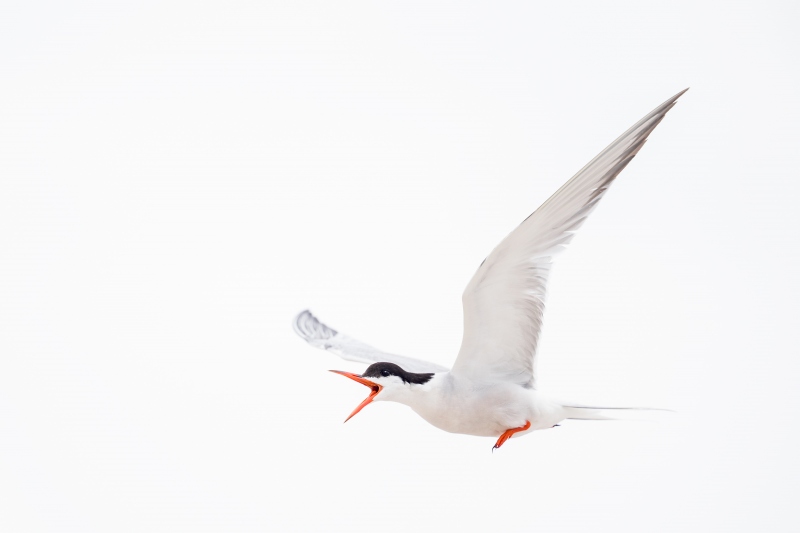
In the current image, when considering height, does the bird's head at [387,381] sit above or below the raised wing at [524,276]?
below

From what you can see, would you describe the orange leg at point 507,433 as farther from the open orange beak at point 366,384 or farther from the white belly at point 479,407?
the open orange beak at point 366,384

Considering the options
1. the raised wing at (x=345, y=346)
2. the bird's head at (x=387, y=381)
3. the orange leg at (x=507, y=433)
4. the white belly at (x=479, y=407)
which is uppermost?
the raised wing at (x=345, y=346)

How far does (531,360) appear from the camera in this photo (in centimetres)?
249

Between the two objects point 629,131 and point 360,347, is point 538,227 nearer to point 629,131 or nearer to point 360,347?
point 629,131

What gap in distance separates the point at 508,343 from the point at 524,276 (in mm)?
246

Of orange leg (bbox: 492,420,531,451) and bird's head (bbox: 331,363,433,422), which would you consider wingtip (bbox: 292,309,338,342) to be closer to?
bird's head (bbox: 331,363,433,422)

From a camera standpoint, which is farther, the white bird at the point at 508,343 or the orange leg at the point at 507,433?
→ the orange leg at the point at 507,433

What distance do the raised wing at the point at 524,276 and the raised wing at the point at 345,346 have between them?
400 mm

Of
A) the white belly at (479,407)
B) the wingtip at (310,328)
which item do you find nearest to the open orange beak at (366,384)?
the white belly at (479,407)

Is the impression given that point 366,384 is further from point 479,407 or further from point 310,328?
point 310,328

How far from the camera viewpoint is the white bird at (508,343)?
85.8 inches

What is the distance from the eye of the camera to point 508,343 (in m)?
2.46

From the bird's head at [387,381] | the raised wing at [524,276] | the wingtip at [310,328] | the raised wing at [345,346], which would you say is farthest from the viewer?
the wingtip at [310,328]

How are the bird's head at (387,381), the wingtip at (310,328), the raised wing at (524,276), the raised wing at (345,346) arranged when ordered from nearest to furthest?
1. the raised wing at (524,276)
2. the bird's head at (387,381)
3. the raised wing at (345,346)
4. the wingtip at (310,328)
